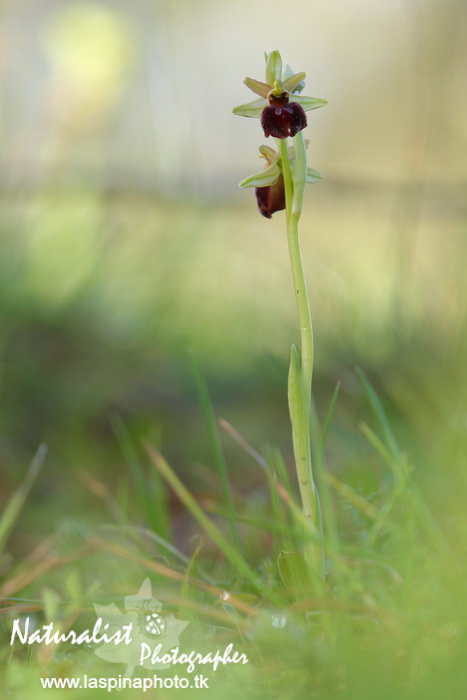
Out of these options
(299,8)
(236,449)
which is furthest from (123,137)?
(299,8)

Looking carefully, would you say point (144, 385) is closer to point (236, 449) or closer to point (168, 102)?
point (236, 449)

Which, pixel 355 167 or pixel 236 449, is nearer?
pixel 236 449

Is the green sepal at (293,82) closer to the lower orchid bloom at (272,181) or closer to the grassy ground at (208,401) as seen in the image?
the lower orchid bloom at (272,181)

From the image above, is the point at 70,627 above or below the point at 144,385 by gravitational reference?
below

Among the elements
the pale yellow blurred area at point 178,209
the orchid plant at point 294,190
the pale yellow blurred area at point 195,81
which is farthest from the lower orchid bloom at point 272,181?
the pale yellow blurred area at point 195,81

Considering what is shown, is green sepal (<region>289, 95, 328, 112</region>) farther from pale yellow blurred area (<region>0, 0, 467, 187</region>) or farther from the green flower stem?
pale yellow blurred area (<region>0, 0, 467, 187</region>)

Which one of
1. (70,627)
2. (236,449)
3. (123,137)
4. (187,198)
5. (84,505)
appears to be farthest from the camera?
(123,137)

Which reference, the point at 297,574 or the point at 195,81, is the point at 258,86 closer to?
the point at 297,574

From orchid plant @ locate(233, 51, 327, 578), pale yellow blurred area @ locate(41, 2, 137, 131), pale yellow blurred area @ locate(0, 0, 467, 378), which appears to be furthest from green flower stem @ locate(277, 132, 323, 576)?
pale yellow blurred area @ locate(41, 2, 137, 131)
